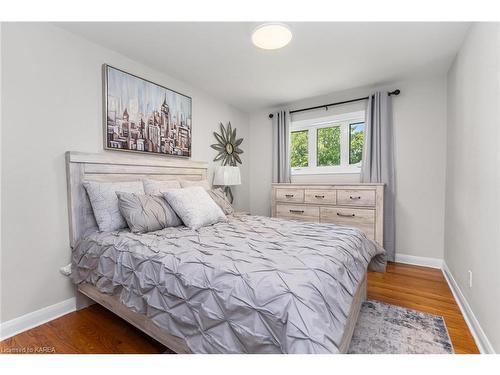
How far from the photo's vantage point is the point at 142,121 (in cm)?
241

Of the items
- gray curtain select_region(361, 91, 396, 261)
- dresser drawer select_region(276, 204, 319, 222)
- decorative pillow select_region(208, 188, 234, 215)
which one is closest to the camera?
decorative pillow select_region(208, 188, 234, 215)

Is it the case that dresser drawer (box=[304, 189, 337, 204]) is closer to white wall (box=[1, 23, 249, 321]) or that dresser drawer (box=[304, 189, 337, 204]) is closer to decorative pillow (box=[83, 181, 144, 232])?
decorative pillow (box=[83, 181, 144, 232])

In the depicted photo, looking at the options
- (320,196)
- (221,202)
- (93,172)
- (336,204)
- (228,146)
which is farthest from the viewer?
(228,146)

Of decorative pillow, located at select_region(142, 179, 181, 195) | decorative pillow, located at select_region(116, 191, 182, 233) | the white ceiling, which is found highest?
the white ceiling

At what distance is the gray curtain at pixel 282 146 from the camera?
3.72 metres

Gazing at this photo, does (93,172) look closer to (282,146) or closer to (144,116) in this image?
(144,116)

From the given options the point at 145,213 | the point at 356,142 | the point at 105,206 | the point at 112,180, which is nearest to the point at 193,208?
the point at 145,213

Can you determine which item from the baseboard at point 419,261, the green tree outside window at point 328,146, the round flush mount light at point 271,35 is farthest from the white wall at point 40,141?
the baseboard at point 419,261

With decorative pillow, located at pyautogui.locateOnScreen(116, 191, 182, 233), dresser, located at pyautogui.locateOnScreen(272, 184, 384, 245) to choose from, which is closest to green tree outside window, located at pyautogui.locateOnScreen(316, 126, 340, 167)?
dresser, located at pyautogui.locateOnScreen(272, 184, 384, 245)

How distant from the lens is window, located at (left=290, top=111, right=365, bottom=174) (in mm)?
3318

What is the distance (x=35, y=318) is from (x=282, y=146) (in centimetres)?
331

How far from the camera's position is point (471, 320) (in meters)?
1.65

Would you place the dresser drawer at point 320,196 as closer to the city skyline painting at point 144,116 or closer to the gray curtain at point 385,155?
the gray curtain at point 385,155
